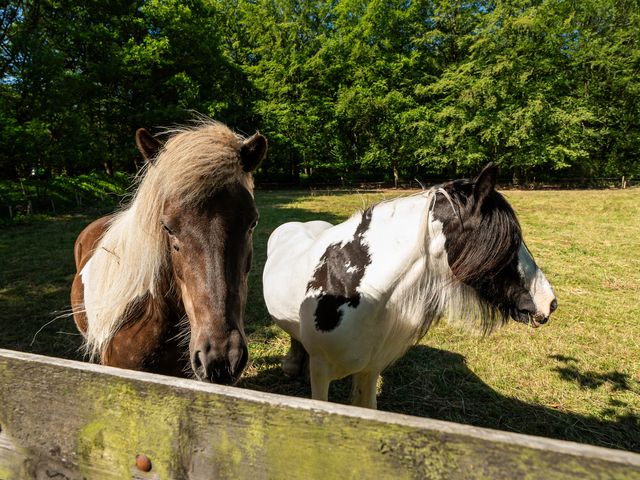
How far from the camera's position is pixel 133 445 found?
852mm

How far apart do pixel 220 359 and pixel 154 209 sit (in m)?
0.79

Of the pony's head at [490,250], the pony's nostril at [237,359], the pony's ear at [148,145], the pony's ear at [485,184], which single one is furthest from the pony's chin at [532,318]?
the pony's ear at [148,145]

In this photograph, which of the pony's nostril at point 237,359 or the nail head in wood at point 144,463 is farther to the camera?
the pony's nostril at point 237,359

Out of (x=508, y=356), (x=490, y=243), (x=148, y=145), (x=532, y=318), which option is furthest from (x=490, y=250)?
(x=508, y=356)

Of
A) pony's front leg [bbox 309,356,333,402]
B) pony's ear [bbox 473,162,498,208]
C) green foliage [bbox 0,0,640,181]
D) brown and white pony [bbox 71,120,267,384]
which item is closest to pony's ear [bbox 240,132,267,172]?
brown and white pony [bbox 71,120,267,384]

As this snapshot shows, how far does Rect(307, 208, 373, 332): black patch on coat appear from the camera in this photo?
A: 208 centimetres

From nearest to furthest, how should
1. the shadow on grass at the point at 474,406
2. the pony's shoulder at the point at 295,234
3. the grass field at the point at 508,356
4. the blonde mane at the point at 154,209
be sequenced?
the blonde mane at the point at 154,209
the shadow on grass at the point at 474,406
the grass field at the point at 508,356
the pony's shoulder at the point at 295,234

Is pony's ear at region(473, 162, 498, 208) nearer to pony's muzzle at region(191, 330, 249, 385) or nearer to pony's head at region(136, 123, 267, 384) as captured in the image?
pony's head at region(136, 123, 267, 384)

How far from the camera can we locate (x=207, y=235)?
1.50 meters

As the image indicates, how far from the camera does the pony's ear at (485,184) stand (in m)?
1.74

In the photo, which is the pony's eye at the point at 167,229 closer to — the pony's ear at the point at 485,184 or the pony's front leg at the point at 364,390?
the pony's ear at the point at 485,184

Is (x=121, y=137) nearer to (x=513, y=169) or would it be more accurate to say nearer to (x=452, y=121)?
(x=452, y=121)

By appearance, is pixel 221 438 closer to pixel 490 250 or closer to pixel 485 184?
pixel 490 250

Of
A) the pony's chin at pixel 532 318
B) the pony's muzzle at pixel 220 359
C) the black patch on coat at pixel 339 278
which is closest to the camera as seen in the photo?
the pony's muzzle at pixel 220 359
